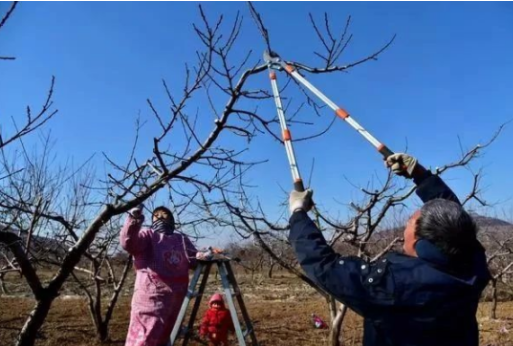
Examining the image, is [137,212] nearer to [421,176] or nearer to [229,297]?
[229,297]

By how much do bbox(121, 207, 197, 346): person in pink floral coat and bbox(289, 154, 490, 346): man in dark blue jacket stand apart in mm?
2195

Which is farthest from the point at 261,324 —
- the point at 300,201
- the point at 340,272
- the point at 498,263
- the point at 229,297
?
the point at 498,263

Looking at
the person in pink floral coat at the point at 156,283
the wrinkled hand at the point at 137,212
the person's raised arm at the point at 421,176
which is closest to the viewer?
the person's raised arm at the point at 421,176

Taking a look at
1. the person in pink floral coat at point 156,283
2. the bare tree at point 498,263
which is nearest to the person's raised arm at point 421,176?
the person in pink floral coat at point 156,283

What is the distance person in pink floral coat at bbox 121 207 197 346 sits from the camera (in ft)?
12.2

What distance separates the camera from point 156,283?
3.78m

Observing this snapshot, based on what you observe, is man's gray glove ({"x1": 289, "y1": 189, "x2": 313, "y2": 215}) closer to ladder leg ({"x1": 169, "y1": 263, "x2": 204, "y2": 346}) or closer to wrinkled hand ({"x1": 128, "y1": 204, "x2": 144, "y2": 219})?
wrinkled hand ({"x1": 128, "y1": 204, "x2": 144, "y2": 219})

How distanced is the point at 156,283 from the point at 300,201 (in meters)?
2.20

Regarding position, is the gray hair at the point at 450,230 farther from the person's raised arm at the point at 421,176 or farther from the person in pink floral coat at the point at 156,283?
the person in pink floral coat at the point at 156,283

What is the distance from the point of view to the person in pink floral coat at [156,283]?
146 inches

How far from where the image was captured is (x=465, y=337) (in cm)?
175

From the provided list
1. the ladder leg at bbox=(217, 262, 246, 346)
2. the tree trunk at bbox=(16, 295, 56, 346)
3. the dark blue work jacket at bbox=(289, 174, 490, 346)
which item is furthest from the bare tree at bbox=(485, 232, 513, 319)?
the tree trunk at bbox=(16, 295, 56, 346)

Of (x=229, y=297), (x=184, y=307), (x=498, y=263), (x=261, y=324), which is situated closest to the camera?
(x=184, y=307)

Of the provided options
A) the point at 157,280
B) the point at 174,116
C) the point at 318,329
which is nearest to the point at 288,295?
the point at 318,329
